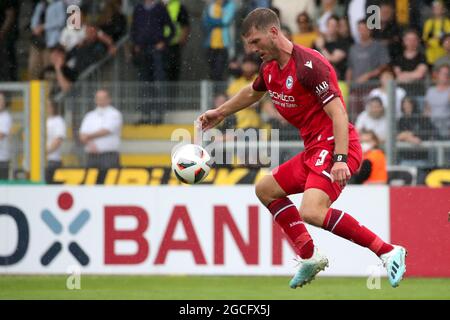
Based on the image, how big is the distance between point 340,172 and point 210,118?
1608 mm

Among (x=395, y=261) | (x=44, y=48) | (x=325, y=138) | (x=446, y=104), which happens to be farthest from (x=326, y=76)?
(x=44, y=48)

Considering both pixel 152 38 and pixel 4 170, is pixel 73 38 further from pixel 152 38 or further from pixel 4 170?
pixel 4 170

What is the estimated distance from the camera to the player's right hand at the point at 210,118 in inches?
411

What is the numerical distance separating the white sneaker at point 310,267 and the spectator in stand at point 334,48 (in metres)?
6.64

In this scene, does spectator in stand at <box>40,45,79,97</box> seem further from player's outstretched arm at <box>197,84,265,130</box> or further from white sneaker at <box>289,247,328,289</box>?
white sneaker at <box>289,247,328,289</box>

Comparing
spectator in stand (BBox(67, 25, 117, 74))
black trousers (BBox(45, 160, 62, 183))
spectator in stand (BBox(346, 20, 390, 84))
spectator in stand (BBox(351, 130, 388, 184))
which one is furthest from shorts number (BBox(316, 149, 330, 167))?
spectator in stand (BBox(67, 25, 117, 74))

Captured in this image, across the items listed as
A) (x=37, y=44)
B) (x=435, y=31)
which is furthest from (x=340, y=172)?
(x=37, y=44)

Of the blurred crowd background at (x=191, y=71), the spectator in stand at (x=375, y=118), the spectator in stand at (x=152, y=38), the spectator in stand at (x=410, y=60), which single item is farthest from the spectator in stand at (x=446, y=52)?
the spectator in stand at (x=152, y=38)

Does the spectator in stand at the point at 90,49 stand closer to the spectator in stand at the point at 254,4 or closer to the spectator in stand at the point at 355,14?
the spectator in stand at the point at 254,4

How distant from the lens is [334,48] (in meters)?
16.2

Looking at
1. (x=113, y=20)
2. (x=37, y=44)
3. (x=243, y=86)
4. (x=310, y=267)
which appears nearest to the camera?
(x=310, y=267)

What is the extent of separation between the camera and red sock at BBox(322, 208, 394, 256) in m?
9.59

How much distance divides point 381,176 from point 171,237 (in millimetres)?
2676

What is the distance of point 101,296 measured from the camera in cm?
1141
